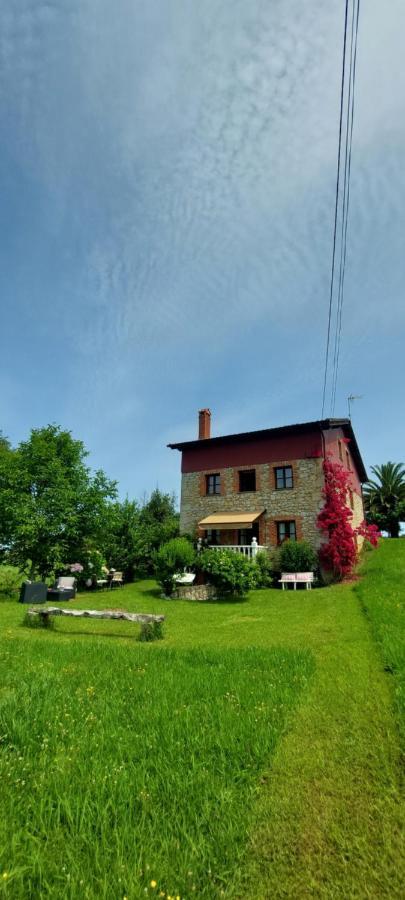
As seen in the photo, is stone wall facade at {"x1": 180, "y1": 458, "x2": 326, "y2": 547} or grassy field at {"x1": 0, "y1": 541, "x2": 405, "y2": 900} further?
stone wall facade at {"x1": 180, "y1": 458, "x2": 326, "y2": 547}

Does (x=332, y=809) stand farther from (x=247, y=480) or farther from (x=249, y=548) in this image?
(x=247, y=480)

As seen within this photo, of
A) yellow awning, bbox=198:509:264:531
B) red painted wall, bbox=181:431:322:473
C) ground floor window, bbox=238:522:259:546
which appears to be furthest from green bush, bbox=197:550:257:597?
red painted wall, bbox=181:431:322:473

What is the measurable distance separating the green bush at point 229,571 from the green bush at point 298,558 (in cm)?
323

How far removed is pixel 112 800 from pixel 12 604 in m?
13.9

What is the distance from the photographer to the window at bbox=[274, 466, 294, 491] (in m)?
21.8

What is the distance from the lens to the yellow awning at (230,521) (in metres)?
20.6

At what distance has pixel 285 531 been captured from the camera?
69.7ft

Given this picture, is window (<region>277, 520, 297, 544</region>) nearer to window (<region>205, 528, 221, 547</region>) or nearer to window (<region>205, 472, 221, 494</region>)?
window (<region>205, 528, 221, 547</region>)

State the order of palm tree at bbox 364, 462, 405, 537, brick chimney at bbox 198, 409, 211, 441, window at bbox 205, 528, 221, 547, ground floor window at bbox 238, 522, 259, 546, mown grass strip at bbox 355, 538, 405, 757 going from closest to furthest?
mown grass strip at bbox 355, 538, 405, 757 < ground floor window at bbox 238, 522, 259, 546 < window at bbox 205, 528, 221, 547 < brick chimney at bbox 198, 409, 211, 441 < palm tree at bbox 364, 462, 405, 537

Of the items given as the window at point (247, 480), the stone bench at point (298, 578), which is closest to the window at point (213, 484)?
the window at point (247, 480)

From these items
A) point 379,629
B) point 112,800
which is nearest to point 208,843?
point 112,800

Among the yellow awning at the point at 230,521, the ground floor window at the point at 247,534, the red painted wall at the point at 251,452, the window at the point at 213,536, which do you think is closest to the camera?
the yellow awning at the point at 230,521

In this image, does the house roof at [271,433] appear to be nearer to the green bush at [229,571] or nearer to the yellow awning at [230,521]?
the yellow awning at [230,521]

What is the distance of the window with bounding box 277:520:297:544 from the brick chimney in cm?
808
